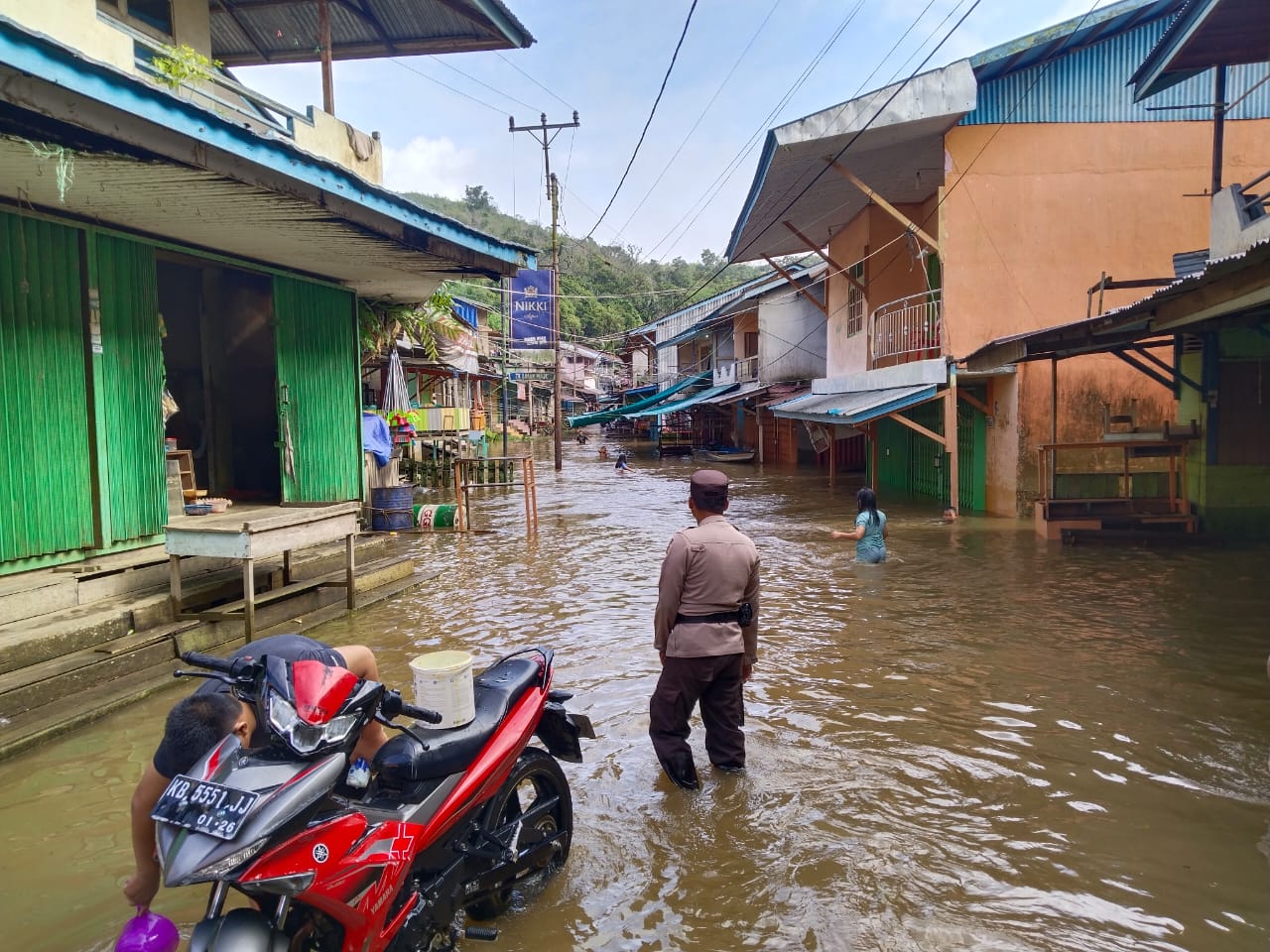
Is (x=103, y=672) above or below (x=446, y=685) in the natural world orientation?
below

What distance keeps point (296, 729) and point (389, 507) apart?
10264mm

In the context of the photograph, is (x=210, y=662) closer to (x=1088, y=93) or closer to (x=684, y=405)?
(x=1088, y=93)

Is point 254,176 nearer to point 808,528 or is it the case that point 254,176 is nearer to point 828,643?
point 828,643

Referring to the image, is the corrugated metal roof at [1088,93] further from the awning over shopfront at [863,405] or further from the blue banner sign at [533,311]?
the blue banner sign at [533,311]

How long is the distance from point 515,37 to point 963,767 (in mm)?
9945

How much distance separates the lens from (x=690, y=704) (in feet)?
13.1

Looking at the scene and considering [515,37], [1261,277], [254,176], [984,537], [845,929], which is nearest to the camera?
[845,929]

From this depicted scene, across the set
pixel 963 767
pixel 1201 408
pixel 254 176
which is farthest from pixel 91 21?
pixel 1201 408

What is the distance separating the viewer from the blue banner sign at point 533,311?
23.0 metres

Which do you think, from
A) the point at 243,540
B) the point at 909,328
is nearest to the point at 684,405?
the point at 909,328

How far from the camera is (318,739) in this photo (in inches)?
90.3

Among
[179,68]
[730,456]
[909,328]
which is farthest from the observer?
[730,456]

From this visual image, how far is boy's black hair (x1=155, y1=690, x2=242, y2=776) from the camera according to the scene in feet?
7.77

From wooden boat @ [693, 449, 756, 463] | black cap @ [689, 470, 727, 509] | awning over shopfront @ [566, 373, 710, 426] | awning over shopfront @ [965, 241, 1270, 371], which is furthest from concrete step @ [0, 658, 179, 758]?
awning over shopfront @ [566, 373, 710, 426]
